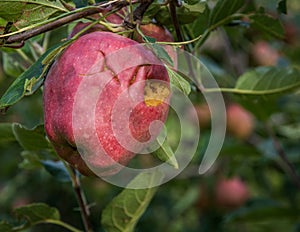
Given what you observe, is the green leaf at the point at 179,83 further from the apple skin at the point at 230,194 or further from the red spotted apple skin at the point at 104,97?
the apple skin at the point at 230,194

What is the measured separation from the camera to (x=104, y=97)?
0.83 metres

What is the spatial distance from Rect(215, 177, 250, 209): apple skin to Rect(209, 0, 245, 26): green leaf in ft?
5.48

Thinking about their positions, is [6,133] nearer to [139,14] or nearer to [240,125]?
[139,14]

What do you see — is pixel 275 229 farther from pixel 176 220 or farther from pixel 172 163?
pixel 172 163

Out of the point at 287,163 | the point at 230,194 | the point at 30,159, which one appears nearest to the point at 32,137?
the point at 30,159

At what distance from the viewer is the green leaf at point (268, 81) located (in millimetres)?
1340

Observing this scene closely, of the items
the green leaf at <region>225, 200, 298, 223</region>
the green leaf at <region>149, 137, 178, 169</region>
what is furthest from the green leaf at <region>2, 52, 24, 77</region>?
→ the green leaf at <region>225, 200, 298, 223</region>

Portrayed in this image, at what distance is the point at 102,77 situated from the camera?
832mm

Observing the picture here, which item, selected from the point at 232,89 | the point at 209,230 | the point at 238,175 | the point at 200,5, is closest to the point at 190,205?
the point at 209,230

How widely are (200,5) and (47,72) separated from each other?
29cm

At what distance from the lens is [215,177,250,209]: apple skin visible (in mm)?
2814

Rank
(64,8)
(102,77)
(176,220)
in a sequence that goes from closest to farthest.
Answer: (102,77)
(64,8)
(176,220)

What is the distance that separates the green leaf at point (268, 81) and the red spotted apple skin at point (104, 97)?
51 cm

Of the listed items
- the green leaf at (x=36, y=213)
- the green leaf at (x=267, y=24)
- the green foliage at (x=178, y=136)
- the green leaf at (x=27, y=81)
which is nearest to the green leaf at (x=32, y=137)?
the green foliage at (x=178, y=136)
